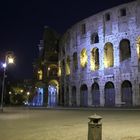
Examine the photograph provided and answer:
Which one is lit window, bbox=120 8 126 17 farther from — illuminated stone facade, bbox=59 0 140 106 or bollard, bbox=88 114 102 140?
bollard, bbox=88 114 102 140

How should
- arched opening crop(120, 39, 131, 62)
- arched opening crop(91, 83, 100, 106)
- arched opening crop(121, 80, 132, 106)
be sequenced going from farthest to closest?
arched opening crop(91, 83, 100, 106), arched opening crop(120, 39, 131, 62), arched opening crop(121, 80, 132, 106)

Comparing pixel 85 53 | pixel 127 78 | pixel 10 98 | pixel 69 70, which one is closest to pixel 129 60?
pixel 127 78

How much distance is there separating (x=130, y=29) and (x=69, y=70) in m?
15.4

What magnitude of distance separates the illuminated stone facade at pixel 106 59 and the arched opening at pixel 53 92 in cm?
865

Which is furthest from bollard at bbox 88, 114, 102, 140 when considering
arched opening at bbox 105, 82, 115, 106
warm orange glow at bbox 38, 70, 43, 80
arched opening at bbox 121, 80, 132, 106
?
warm orange glow at bbox 38, 70, 43, 80

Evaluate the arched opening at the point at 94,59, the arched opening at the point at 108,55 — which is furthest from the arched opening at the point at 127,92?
the arched opening at the point at 94,59

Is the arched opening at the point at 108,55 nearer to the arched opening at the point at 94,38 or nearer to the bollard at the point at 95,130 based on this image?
the arched opening at the point at 94,38

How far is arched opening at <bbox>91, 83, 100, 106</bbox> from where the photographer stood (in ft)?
137

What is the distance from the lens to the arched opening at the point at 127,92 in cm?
3750

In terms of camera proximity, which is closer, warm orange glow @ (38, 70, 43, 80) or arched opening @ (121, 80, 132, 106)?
arched opening @ (121, 80, 132, 106)

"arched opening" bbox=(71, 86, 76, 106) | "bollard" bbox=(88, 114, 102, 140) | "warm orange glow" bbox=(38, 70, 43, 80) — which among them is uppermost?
"warm orange glow" bbox=(38, 70, 43, 80)

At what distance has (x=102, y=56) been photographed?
41.0 m

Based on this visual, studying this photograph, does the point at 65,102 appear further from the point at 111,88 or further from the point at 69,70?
the point at 111,88

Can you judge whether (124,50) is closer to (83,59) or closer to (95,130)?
(83,59)
